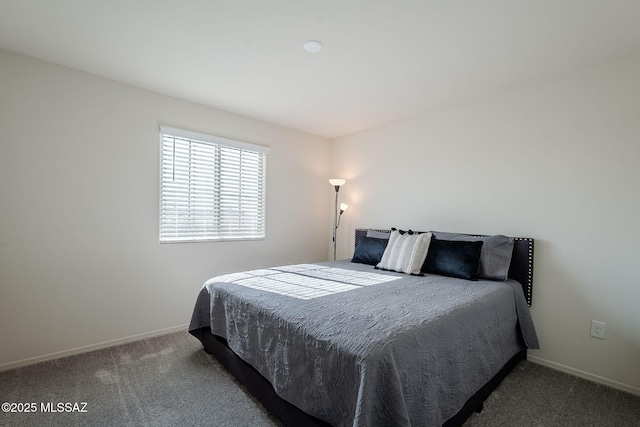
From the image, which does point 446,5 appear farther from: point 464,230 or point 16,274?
point 16,274

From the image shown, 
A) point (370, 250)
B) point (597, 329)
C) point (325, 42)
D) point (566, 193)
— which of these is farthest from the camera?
point (370, 250)

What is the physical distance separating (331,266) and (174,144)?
6.61 ft

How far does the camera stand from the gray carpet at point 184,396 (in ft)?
5.42

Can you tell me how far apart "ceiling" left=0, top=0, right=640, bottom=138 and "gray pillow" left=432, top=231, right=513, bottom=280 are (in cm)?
136

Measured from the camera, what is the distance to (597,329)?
2.12 metres

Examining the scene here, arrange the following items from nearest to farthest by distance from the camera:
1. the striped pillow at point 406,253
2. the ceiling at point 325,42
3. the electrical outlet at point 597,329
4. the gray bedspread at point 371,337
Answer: the gray bedspread at point 371,337 < the ceiling at point 325,42 < the electrical outlet at point 597,329 < the striped pillow at point 406,253

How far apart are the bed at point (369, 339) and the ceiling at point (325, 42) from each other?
1.45 metres

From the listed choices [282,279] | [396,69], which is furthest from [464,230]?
[282,279]

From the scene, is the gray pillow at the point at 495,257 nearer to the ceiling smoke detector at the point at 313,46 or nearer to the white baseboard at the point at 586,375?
the white baseboard at the point at 586,375

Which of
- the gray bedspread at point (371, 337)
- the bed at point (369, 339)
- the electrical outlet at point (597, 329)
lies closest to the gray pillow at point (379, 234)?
the bed at point (369, 339)

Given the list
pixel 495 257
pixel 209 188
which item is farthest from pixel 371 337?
pixel 209 188

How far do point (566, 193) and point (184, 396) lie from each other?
3122 millimetres

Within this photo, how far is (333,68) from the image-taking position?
230 cm

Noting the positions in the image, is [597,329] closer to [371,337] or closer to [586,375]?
[586,375]
